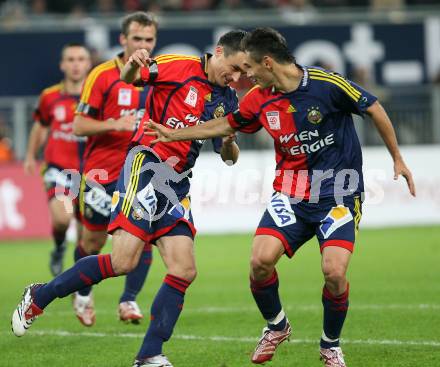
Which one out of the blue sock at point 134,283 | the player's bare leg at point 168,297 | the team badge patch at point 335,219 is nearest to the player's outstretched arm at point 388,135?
the team badge patch at point 335,219

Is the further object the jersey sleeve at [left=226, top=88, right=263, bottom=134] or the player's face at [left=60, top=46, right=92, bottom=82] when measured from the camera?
the player's face at [left=60, top=46, right=92, bottom=82]

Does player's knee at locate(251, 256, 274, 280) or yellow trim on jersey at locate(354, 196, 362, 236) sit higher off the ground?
yellow trim on jersey at locate(354, 196, 362, 236)

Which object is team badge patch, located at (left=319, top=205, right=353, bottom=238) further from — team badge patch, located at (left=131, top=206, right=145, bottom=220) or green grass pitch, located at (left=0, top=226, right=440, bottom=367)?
team badge patch, located at (left=131, top=206, right=145, bottom=220)

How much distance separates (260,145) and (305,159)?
1163 cm

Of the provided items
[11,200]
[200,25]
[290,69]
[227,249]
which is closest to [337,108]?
[290,69]

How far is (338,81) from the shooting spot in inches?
279

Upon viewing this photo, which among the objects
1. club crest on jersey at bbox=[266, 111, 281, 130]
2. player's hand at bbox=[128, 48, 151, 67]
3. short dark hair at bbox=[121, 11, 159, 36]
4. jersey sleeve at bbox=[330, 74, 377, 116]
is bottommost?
club crest on jersey at bbox=[266, 111, 281, 130]

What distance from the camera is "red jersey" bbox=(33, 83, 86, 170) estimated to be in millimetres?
11445

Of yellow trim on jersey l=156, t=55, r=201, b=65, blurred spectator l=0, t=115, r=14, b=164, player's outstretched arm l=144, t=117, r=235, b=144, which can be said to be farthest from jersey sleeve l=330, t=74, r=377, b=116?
blurred spectator l=0, t=115, r=14, b=164

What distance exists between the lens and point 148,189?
24.1 ft

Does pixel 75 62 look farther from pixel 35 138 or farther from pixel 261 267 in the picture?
pixel 261 267

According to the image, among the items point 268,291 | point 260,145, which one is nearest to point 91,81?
point 268,291

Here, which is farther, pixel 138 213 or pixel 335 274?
pixel 138 213

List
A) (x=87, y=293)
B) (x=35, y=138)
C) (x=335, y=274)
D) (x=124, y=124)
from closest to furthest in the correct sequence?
(x=335, y=274) → (x=124, y=124) → (x=87, y=293) → (x=35, y=138)
